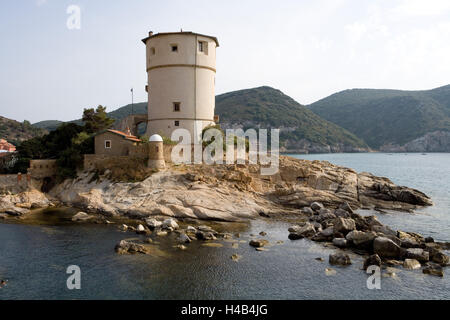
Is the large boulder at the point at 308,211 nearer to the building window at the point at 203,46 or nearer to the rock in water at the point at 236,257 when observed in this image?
the rock in water at the point at 236,257

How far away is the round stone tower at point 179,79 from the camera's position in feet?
137

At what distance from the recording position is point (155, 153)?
36.3m

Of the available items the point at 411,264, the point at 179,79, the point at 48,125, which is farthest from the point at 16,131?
the point at 411,264

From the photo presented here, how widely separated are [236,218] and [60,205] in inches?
694

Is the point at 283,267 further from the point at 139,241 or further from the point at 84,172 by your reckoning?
the point at 84,172

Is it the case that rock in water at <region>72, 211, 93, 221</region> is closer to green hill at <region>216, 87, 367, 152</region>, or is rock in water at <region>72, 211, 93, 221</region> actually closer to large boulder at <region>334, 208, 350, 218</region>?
large boulder at <region>334, 208, 350, 218</region>

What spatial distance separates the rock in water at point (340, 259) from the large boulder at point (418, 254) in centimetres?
369

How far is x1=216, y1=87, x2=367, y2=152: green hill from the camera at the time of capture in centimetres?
15225

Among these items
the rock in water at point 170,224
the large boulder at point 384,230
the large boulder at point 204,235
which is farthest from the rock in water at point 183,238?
the large boulder at point 384,230

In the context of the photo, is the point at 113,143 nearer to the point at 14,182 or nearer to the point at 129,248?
the point at 14,182

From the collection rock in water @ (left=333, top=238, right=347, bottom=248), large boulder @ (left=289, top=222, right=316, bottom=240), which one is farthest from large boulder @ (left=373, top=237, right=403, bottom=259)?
large boulder @ (left=289, top=222, right=316, bottom=240)

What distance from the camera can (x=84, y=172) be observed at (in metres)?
38.7

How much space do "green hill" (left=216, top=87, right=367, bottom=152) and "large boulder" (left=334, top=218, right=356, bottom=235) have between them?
12180 cm

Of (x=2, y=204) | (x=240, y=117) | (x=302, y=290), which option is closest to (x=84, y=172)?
(x=2, y=204)
